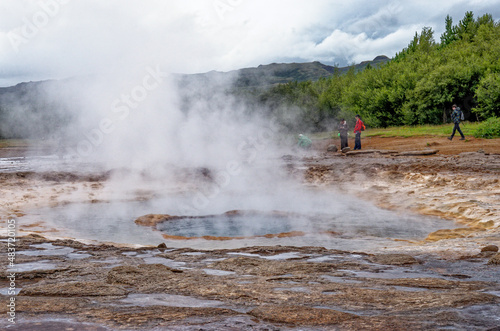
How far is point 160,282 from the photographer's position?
3434 mm

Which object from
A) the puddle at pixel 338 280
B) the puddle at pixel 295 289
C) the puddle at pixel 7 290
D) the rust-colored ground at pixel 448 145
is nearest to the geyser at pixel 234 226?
the puddle at pixel 338 280

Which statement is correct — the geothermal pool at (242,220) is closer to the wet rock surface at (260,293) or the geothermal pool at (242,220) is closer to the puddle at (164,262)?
the puddle at (164,262)

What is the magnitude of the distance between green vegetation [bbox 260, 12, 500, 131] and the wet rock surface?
22.3 meters

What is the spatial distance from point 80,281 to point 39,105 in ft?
62.0

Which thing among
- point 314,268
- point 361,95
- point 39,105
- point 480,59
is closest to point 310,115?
point 361,95

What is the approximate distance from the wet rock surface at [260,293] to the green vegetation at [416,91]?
878 inches

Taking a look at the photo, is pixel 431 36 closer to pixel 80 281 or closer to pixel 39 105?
pixel 39 105

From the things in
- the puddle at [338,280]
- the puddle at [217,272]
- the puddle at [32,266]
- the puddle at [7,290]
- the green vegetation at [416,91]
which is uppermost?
the green vegetation at [416,91]

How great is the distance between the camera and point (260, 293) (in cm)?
307

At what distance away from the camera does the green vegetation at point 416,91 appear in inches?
1073

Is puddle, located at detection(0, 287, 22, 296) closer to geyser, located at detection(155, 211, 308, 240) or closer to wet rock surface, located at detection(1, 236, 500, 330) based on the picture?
wet rock surface, located at detection(1, 236, 500, 330)

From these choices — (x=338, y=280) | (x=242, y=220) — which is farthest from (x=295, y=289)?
(x=242, y=220)

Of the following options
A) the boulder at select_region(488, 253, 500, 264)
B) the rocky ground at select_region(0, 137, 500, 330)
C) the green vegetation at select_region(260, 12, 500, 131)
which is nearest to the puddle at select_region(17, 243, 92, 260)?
the rocky ground at select_region(0, 137, 500, 330)

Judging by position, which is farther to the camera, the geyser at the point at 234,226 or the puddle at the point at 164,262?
the geyser at the point at 234,226
